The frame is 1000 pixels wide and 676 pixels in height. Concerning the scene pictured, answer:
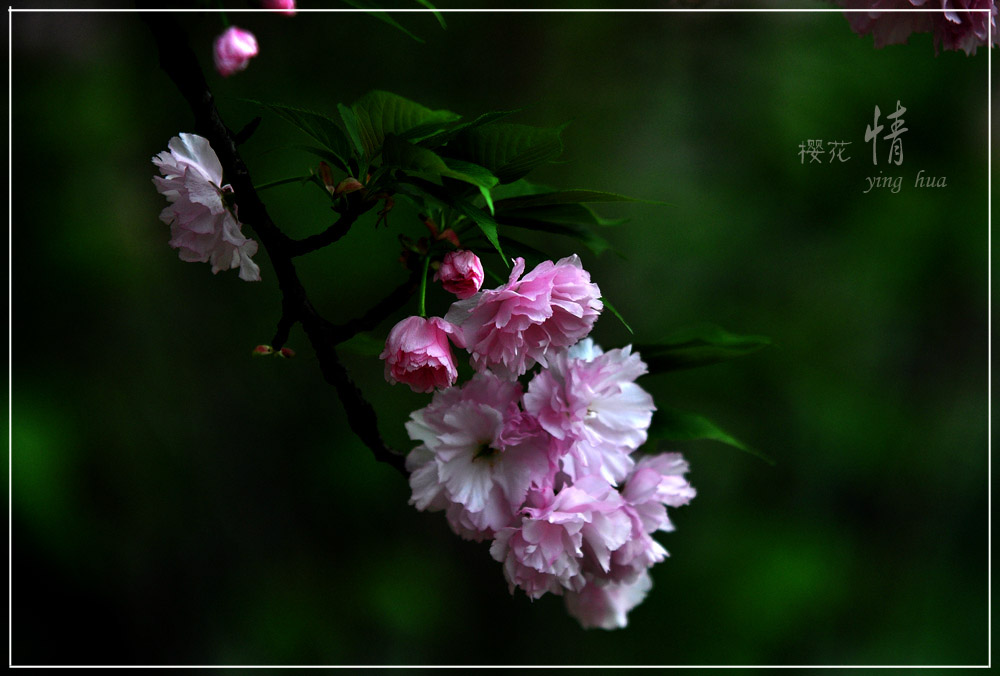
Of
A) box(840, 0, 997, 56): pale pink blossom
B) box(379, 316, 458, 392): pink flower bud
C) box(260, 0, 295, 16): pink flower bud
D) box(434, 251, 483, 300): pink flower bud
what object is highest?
box(260, 0, 295, 16): pink flower bud

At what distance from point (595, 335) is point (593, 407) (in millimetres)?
1133

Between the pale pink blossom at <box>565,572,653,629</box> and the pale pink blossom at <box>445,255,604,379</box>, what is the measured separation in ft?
0.96

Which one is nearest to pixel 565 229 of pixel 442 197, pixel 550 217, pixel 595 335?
pixel 550 217

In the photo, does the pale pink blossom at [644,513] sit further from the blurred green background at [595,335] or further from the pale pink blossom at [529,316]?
the blurred green background at [595,335]

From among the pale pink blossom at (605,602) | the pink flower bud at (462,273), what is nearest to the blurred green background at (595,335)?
the pale pink blossom at (605,602)

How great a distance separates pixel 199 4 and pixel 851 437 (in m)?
1.67

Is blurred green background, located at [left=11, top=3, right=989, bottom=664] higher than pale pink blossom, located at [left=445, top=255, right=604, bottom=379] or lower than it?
lower

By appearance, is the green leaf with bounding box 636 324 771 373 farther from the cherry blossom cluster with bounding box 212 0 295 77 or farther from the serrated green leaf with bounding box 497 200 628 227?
the cherry blossom cluster with bounding box 212 0 295 77

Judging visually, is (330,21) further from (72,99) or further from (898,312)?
(898,312)

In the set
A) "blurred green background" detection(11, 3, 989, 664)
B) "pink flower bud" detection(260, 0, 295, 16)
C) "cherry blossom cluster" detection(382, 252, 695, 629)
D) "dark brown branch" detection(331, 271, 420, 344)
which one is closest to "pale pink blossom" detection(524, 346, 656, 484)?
"cherry blossom cluster" detection(382, 252, 695, 629)

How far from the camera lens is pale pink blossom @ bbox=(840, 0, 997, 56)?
57 centimetres

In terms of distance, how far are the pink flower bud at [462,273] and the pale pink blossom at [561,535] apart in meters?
0.15

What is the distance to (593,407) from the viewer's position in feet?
1.87

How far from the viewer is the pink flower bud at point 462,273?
51 centimetres
